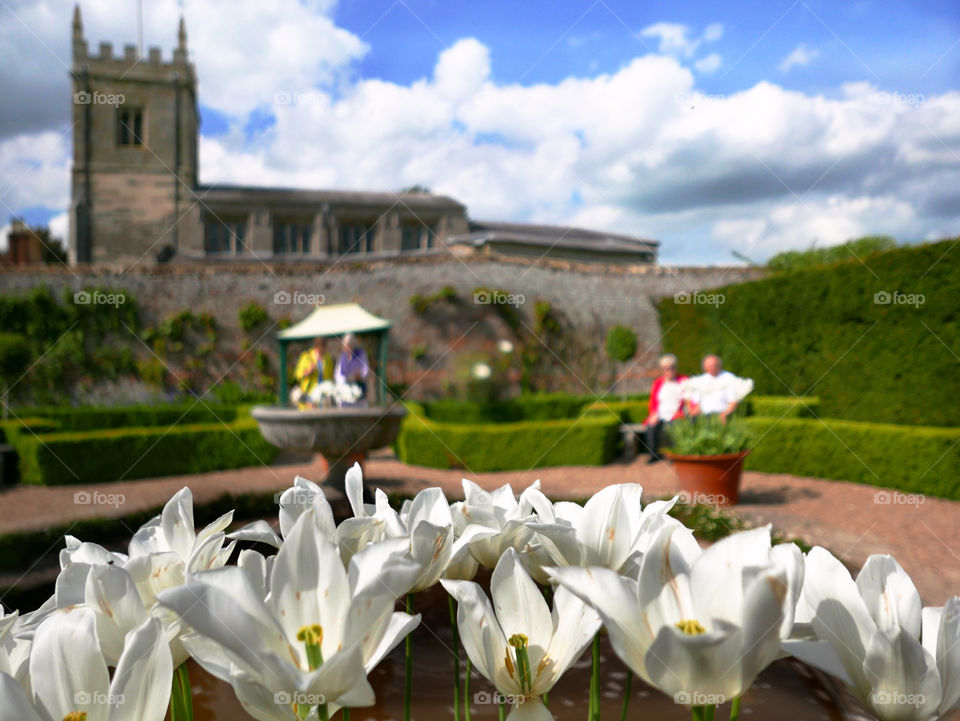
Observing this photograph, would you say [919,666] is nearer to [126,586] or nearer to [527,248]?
[126,586]

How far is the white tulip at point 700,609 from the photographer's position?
438mm

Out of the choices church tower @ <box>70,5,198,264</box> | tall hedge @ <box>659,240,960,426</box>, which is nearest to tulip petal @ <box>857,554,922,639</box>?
tall hedge @ <box>659,240,960,426</box>

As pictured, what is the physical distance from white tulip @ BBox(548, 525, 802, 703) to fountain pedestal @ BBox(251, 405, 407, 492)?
6147mm

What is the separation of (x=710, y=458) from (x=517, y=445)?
411 centimetres

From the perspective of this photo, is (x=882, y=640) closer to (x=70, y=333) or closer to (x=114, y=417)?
(x=114, y=417)

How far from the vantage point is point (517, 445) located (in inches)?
400

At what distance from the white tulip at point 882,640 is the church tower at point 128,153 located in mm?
29157

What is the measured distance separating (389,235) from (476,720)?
2686 cm

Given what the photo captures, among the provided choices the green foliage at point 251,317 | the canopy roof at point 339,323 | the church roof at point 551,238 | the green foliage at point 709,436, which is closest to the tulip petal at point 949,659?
the green foliage at point 709,436

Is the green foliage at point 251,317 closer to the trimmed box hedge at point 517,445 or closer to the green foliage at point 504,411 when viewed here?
the green foliage at point 504,411

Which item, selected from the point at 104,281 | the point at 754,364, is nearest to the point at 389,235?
the point at 104,281

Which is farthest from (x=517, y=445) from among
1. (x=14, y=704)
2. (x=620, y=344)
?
(x=14, y=704)

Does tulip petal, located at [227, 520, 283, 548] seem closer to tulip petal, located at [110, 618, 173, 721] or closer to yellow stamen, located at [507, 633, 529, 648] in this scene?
tulip petal, located at [110, 618, 173, 721]

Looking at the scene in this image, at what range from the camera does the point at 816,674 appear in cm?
245
